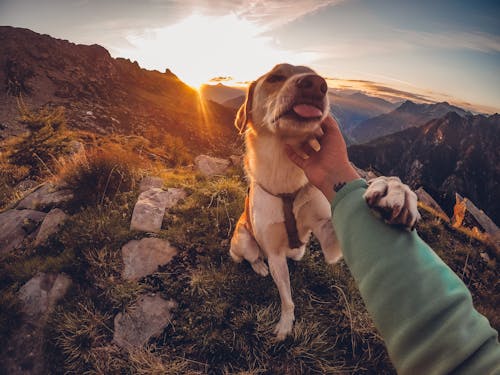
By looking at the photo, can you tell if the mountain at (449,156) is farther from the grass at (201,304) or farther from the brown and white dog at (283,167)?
the brown and white dog at (283,167)

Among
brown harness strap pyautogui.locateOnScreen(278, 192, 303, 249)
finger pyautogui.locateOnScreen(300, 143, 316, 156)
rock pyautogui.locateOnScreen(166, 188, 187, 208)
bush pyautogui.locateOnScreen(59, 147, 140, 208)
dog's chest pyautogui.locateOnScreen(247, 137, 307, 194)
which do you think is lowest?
rock pyautogui.locateOnScreen(166, 188, 187, 208)

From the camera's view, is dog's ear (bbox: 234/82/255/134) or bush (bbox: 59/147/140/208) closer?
dog's ear (bbox: 234/82/255/134)

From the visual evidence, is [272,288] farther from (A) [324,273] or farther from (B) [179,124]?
(B) [179,124]

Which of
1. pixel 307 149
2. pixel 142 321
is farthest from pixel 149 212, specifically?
pixel 307 149

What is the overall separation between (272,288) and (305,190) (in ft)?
5.00

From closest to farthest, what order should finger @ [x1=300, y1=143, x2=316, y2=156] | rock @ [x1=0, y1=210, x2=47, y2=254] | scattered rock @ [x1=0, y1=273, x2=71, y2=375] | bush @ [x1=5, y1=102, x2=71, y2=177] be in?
1. finger @ [x1=300, y1=143, x2=316, y2=156]
2. scattered rock @ [x1=0, y1=273, x2=71, y2=375]
3. rock @ [x1=0, y1=210, x2=47, y2=254]
4. bush @ [x1=5, y1=102, x2=71, y2=177]

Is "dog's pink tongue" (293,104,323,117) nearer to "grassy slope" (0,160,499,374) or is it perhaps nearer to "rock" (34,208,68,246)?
"grassy slope" (0,160,499,374)

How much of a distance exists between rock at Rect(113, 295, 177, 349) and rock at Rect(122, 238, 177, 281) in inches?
19.0

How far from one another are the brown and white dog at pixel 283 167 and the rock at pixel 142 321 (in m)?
1.37

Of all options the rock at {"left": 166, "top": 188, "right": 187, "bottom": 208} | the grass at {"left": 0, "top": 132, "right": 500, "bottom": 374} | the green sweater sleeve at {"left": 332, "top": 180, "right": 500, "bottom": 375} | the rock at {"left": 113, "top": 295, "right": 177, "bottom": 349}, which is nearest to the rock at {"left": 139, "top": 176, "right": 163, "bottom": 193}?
the rock at {"left": 166, "top": 188, "right": 187, "bottom": 208}

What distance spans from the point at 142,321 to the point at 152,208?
2.17 metres

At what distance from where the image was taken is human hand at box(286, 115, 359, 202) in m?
1.61

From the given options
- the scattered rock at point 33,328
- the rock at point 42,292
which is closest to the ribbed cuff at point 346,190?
the scattered rock at point 33,328

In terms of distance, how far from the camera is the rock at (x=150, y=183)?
19.5 ft
